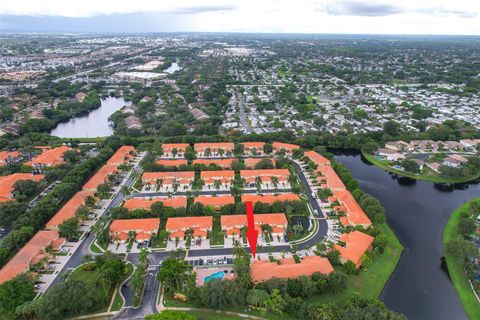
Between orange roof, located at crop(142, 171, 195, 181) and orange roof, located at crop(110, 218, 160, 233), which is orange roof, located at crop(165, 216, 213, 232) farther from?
orange roof, located at crop(142, 171, 195, 181)

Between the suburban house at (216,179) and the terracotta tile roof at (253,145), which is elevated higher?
the terracotta tile roof at (253,145)

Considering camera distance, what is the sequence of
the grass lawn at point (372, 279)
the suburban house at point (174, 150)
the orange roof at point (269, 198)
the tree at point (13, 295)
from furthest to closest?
the suburban house at point (174, 150) → the orange roof at point (269, 198) → the grass lawn at point (372, 279) → the tree at point (13, 295)

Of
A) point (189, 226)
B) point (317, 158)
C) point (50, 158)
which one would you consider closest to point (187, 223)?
point (189, 226)

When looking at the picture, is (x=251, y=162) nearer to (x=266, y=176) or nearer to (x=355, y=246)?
(x=266, y=176)

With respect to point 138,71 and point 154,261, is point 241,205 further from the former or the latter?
point 138,71

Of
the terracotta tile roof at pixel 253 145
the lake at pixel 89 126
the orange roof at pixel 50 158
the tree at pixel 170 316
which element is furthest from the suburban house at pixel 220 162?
the lake at pixel 89 126

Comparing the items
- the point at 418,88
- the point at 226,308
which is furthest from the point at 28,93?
the point at 418,88

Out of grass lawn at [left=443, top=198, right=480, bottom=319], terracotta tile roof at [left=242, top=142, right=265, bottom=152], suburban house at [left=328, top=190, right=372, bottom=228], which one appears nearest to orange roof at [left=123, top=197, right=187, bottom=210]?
suburban house at [left=328, top=190, right=372, bottom=228]

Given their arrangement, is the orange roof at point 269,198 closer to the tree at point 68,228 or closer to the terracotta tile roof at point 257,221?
the terracotta tile roof at point 257,221
